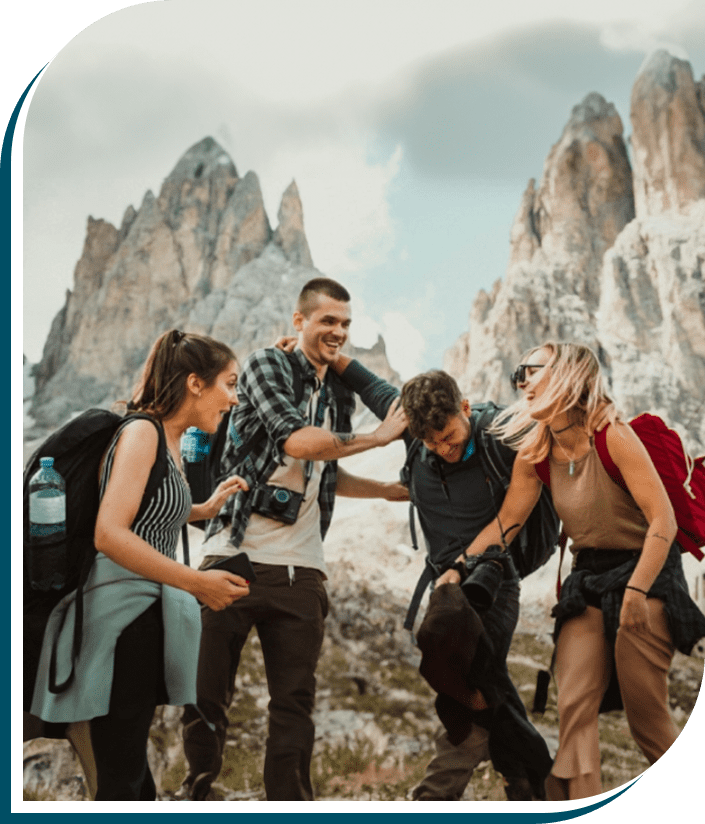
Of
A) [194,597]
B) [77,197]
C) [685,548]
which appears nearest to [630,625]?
[685,548]

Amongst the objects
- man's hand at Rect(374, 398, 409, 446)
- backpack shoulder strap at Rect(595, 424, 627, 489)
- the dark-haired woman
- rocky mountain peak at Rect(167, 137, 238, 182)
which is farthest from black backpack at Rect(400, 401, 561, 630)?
rocky mountain peak at Rect(167, 137, 238, 182)

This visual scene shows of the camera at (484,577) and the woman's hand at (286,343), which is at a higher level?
the woman's hand at (286,343)

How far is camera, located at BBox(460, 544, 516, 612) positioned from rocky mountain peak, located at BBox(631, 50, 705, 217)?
2.17 meters

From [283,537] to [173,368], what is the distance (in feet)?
3.43

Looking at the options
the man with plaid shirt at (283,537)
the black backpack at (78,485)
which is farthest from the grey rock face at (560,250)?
the black backpack at (78,485)

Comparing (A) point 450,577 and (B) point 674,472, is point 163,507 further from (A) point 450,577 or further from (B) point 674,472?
(B) point 674,472

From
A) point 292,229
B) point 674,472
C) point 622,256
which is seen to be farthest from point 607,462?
point 292,229

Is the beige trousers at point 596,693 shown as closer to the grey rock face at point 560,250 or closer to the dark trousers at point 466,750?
the dark trousers at point 466,750

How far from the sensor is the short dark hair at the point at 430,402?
448 centimetres

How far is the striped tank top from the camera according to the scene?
4020mm

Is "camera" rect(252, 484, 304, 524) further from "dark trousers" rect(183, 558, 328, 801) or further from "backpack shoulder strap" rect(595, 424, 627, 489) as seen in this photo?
"backpack shoulder strap" rect(595, 424, 627, 489)

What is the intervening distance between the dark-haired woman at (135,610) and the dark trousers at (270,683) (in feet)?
0.70

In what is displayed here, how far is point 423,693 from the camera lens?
451cm

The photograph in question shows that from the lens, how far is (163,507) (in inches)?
159
